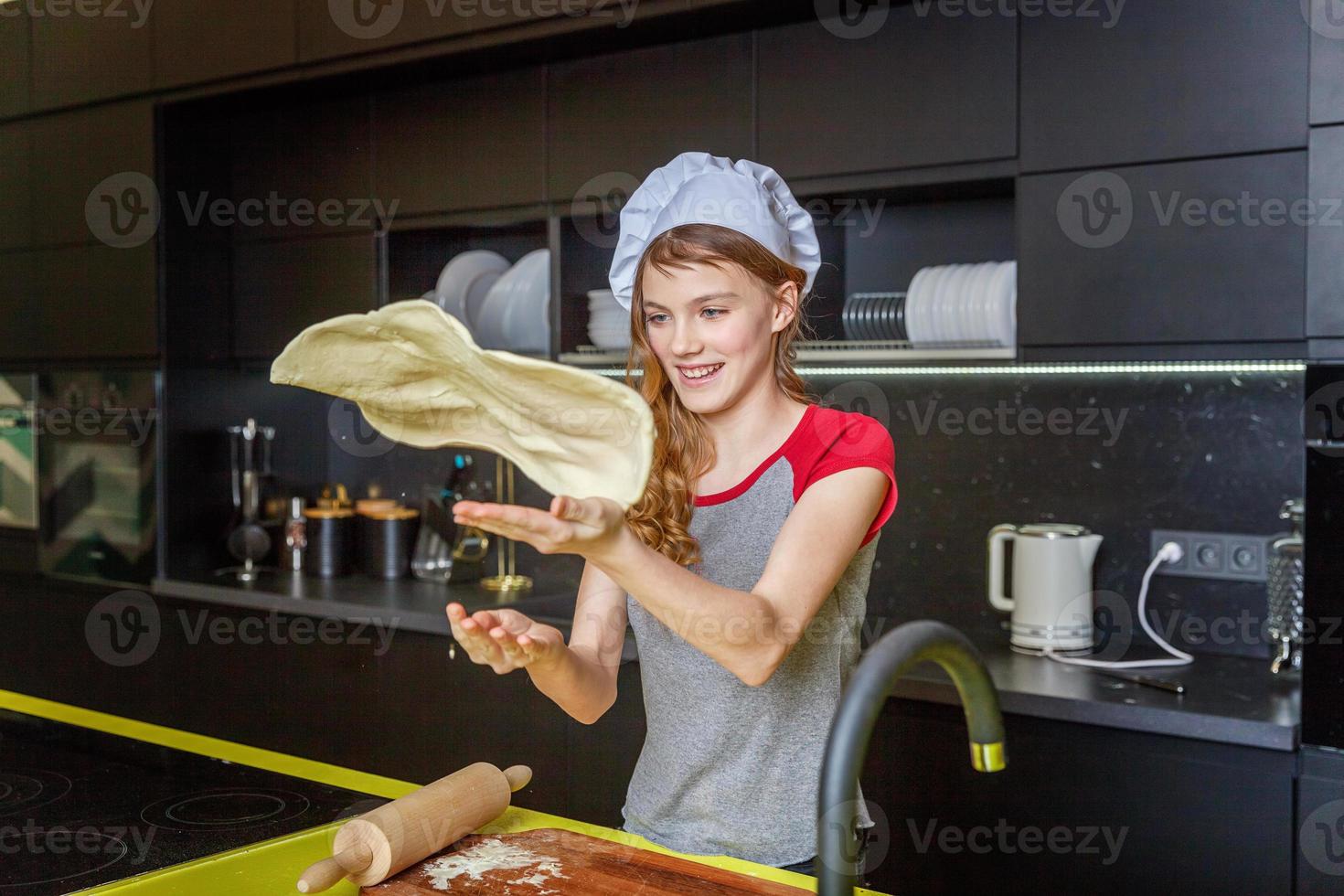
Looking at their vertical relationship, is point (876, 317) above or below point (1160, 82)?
below

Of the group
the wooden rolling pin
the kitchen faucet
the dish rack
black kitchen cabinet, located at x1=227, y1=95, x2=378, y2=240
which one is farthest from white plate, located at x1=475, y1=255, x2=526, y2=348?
the kitchen faucet

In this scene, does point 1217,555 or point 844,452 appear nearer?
point 844,452

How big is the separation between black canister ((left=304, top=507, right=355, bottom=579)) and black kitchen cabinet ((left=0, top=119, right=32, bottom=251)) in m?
1.14

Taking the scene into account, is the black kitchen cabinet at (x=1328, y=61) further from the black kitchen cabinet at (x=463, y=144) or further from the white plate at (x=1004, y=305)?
the black kitchen cabinet at (x=463, y=144)

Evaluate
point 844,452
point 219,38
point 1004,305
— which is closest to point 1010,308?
point 1004,305

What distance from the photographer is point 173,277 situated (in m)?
3.25

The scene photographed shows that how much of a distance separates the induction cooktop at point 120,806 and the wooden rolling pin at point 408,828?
0.37 feet

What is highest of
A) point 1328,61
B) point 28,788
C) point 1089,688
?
point 1328,61

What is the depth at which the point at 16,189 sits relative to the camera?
338cm

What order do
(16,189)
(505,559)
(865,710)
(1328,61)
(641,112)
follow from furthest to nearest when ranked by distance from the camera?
(16,189) → (505,559) → (641,112) → (1328,61) → (865,710)

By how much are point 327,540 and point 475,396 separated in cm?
239

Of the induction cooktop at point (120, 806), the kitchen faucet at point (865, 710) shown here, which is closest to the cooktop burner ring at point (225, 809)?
the induction cooktop at point (120, 806)

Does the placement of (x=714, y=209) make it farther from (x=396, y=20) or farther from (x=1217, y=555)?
(x=396, y=20)

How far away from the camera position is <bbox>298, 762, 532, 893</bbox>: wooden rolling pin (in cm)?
98
